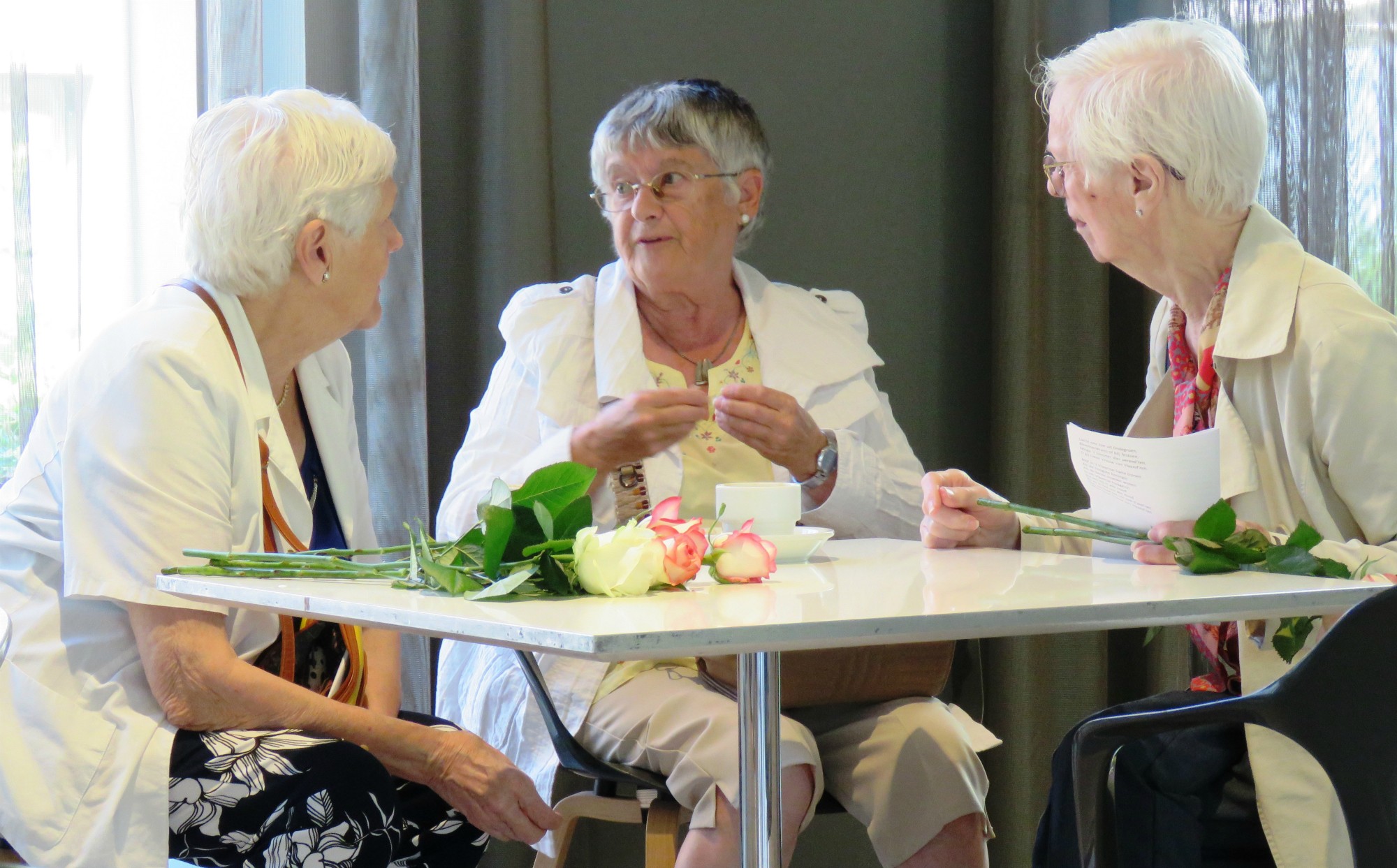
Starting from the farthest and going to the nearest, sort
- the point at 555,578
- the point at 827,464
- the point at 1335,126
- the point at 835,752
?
the point at 1335,126 < the point at 827,464 < the point at 835,752 < the point at 555,578

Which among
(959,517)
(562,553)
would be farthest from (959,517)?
(562,553)

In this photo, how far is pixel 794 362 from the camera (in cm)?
240

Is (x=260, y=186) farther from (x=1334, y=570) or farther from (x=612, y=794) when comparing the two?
(x=1334, y=570)

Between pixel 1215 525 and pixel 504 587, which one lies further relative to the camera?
pixel 1215 525

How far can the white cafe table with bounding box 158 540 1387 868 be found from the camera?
100 cm

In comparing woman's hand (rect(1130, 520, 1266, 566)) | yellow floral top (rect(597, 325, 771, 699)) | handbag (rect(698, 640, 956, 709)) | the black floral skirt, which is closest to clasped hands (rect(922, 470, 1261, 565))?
handbag (rect(698, 640, 956, 709))

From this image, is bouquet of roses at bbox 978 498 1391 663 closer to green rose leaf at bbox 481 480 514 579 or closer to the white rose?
the white rose

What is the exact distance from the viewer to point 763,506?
1.57m

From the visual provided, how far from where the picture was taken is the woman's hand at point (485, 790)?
170 cm

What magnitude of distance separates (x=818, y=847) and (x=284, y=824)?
171cm

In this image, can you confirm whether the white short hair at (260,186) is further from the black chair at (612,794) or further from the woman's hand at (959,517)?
the woman's hand at (959,517)

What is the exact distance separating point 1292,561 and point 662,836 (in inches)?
35.5

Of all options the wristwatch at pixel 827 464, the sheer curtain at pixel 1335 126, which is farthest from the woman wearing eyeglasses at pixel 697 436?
the sheer curtain at pixel 1335 126

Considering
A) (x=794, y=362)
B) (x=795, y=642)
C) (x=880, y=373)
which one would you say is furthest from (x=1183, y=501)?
(x=880, y=373)
